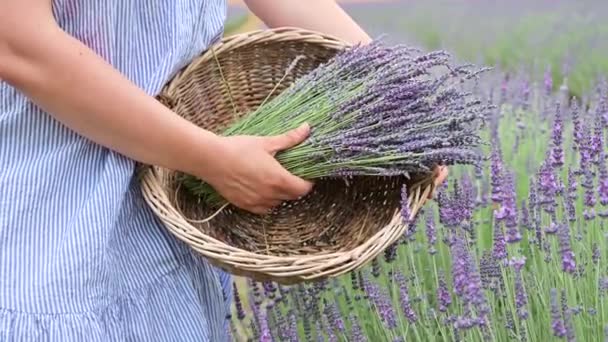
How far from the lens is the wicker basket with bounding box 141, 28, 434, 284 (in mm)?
1560

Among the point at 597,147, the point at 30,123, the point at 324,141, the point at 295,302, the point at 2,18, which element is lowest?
the point at 295,302

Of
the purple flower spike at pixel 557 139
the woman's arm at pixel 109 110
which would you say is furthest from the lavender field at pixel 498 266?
the woman's arm at pixel 109 110

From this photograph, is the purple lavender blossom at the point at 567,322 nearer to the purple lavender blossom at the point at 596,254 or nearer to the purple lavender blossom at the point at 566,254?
the purple lavender blossom at the point at 566,254

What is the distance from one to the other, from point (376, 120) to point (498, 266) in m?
0.47

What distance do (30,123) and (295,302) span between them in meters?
1.01

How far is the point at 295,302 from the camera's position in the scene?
7.57 feet

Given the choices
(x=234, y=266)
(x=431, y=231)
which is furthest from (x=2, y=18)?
(x=431, y=231)

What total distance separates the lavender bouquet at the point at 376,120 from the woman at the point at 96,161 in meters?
0.05

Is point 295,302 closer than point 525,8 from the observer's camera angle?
Yes

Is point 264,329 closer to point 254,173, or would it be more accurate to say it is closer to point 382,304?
point 382,304

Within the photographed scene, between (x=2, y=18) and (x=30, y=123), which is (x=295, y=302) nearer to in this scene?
(x=30, y=123)

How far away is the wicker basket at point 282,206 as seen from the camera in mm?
1560

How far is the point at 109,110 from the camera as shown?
1.34 meters

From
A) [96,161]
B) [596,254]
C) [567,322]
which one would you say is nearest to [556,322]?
[567,322]
